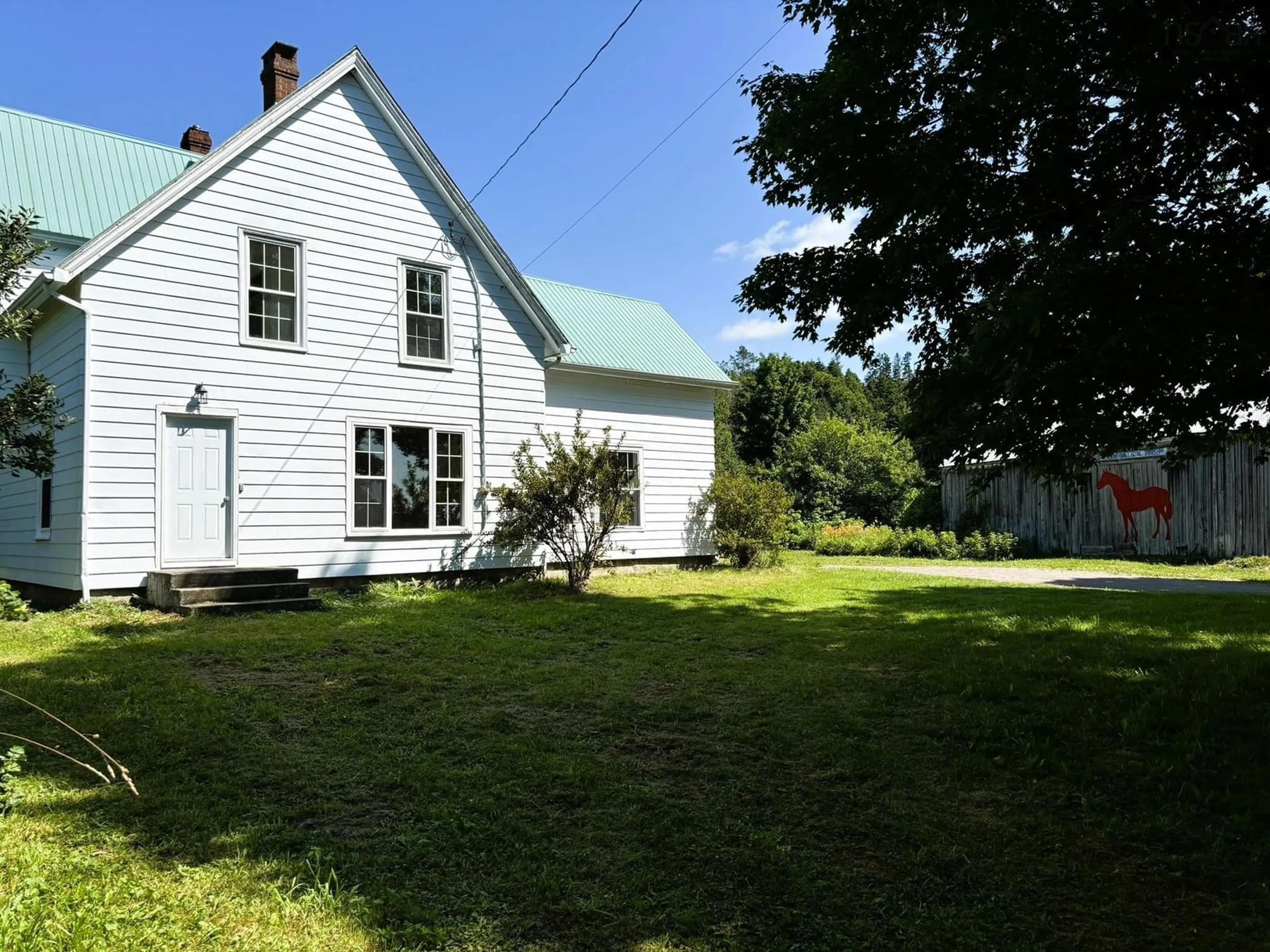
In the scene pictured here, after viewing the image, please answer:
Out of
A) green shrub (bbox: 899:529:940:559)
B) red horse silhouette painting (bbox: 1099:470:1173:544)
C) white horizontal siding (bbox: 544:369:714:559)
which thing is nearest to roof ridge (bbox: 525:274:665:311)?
white horizontal siding (bbox: 544:369:714:559)

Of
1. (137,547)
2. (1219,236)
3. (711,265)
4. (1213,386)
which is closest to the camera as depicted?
(1219,236)

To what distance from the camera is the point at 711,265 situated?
14.8 m

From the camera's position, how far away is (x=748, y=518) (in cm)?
1680

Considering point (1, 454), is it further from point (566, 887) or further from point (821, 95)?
point (821, 95)

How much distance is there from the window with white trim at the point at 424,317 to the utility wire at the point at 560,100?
152 cm

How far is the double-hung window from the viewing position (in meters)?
12.4

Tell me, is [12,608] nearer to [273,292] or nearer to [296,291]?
[273,292]

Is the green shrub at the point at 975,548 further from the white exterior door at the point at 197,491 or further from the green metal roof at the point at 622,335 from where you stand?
the white exterior door at the point at 197,491

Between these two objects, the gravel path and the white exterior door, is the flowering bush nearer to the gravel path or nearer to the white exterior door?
the gravel path

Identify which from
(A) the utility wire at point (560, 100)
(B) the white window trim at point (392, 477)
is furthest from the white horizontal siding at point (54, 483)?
(A) the utility wire at point (560, 100)

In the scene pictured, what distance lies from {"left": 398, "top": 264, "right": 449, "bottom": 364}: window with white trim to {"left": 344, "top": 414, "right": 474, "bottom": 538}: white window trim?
107 centimetres

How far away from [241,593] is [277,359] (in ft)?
11.5

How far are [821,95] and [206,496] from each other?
9.70m

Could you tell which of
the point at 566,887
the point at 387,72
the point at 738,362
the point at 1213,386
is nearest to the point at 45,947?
the point at 566,887
